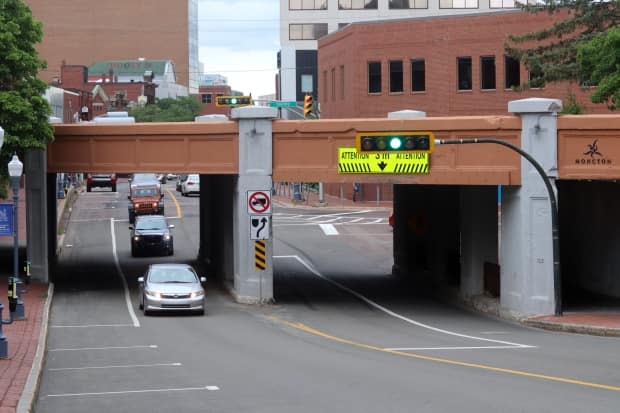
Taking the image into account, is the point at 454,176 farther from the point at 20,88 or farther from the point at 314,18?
the point at 314,18

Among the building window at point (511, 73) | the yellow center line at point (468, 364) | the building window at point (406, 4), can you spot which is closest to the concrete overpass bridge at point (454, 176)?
the yellow center line at point (468, 364)

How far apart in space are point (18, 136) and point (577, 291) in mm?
18887

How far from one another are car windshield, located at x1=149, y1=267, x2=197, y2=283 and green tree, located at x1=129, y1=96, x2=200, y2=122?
98169 mm

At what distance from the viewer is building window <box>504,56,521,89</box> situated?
65188mm

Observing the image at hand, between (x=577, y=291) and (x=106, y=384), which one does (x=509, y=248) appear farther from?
(x=106, y=384)

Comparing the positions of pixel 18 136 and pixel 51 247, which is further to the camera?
pixel 51 247

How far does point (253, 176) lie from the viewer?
34.0 meters

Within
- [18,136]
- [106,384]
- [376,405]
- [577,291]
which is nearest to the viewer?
[376,405]

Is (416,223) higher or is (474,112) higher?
(474,112)

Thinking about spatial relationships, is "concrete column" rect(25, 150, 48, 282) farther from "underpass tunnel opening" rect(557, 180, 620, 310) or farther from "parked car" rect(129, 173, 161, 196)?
"parked car" rect(129, 173, 161, 196)

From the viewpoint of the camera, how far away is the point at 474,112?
67.1 metres

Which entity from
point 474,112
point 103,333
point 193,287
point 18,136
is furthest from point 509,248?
point 474,112

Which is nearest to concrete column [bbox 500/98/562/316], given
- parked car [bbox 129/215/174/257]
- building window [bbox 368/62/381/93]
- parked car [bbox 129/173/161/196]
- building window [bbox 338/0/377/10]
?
parked car [bbox 129/215/174/257]

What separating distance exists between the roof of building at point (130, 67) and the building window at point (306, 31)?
2640 inches
